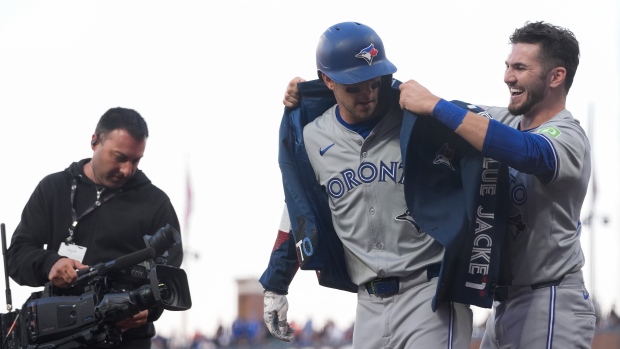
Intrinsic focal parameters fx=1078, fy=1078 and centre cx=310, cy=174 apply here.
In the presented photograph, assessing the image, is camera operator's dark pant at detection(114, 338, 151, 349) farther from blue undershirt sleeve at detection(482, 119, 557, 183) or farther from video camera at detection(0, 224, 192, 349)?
blue undershirt sleeve at detection(482, 119, 557, 183)

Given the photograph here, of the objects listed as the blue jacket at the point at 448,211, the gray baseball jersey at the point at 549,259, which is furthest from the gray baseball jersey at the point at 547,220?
the blue jacket at the point at 448,211

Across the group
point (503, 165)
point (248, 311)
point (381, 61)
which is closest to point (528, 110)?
point (503, 165)

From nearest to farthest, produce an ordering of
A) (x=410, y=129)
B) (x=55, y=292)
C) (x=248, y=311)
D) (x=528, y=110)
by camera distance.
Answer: (x=410, y=129) < (x=528, y=110) < (x=55, y=292) < (x=248, y=311)

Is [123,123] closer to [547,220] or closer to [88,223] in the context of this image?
Result: [88,223]

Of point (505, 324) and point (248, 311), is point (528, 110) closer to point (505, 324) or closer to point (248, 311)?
point (505, 324)

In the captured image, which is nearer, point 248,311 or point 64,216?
point 64,216

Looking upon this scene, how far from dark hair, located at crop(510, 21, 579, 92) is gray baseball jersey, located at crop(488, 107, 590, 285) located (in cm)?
30

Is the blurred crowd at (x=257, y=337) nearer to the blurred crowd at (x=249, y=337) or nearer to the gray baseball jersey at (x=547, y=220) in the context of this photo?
the blurred crowd at (x=249, y=337)

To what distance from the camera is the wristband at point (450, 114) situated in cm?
470

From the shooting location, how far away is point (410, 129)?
4855mm

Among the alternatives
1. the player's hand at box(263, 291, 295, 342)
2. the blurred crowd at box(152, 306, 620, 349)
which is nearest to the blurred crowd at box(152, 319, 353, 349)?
the blurred crowd at box(152, 306, 620, 349)

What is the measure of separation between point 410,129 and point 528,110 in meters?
0.70

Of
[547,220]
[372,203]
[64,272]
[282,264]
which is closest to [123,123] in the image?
[64,272]

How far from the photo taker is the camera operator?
248 inches
